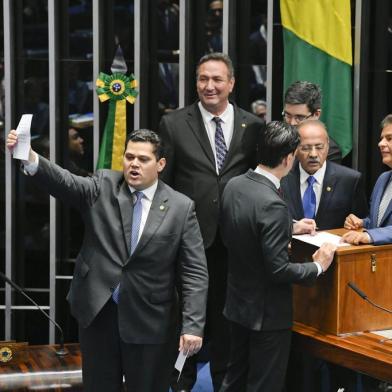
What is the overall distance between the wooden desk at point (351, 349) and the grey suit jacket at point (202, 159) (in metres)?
0.69

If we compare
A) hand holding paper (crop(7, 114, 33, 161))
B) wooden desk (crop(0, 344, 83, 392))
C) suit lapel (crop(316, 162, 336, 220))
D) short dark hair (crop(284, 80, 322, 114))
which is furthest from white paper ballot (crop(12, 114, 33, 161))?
wooden desk (crop(0, 344, 83, 392))

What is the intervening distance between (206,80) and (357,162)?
1.55m

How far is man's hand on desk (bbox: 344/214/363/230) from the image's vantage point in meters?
3.95

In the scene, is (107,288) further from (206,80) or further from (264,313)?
(206,80)

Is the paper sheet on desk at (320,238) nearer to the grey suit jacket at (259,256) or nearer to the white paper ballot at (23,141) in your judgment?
the grey suit jacket at (259,256)

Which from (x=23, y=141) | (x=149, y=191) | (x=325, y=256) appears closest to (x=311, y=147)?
(x=325, y=256)

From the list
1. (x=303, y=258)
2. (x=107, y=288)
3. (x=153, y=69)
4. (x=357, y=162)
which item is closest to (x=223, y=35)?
(x=153, y=69)

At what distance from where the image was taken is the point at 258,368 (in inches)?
144

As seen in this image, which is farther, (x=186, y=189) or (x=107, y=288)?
(x=186, y=189)

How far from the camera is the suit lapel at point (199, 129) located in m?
4.26

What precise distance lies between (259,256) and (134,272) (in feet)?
1.53

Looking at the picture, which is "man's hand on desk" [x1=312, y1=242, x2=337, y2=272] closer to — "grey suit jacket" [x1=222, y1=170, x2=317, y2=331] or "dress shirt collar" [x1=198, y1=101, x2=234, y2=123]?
"grey suit jacket" [x1=222, y1=170, x2=317, y2=331]

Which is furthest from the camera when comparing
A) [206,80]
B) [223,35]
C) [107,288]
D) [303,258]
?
[223,35]

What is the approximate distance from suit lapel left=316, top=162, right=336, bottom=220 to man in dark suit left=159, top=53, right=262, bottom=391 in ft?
1.20
